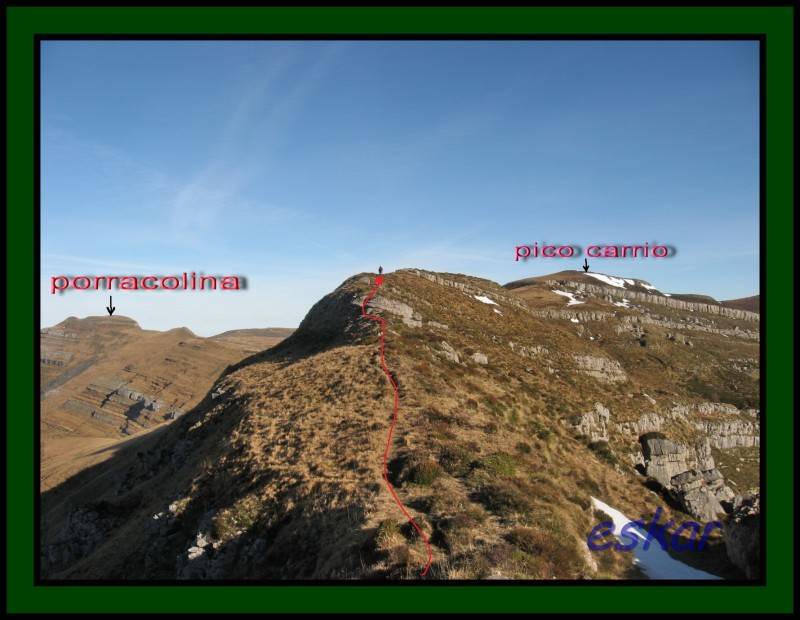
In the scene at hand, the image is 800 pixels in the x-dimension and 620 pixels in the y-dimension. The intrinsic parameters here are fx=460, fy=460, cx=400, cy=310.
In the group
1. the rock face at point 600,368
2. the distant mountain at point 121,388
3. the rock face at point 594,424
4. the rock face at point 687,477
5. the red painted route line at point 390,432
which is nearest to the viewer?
the red painted route line at point 390,432

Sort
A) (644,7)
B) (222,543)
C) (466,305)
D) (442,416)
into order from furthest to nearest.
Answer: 1. (466,305)
2. (442,416)
3. (222,543)
4. (644,7)

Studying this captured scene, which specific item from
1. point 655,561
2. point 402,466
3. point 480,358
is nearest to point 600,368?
point 480,358

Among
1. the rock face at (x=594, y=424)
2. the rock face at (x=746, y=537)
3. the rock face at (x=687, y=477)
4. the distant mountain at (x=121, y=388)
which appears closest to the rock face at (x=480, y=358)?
the rock face at (x=594, y=424)

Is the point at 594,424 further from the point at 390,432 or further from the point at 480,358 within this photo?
the point at 390,432

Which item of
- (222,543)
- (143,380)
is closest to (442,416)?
(222,543)

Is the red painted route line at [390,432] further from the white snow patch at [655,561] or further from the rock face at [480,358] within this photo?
the white snow patch at [655,561]

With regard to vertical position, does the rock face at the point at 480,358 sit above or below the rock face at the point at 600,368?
above
